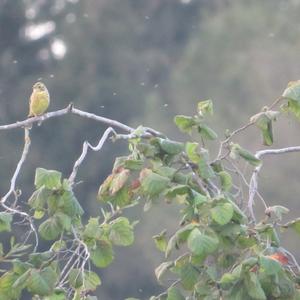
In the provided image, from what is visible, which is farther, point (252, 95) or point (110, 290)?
point (252, 95)

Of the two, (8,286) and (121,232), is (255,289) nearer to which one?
(121,232)

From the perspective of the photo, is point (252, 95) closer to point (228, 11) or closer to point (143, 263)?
point (228, 11)

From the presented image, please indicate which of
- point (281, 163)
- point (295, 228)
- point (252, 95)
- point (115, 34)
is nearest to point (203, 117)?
point (295, 228)

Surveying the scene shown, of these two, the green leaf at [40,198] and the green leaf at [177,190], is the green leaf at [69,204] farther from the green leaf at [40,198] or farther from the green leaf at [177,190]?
the green leaf at [177,190]

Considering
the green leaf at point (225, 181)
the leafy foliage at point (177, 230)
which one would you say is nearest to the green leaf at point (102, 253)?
the leafy foliage at point (177, 230)

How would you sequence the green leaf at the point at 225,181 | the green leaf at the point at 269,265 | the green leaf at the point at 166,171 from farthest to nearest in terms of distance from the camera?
the green leaf at the point at 225,181 < the green leaf at the point at 166,171 < the green leaf at the point at 269,265

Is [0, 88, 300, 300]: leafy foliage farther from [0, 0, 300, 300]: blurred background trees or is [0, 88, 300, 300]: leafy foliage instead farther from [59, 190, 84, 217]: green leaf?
[0, 0, 300, 300]: blurred background trees

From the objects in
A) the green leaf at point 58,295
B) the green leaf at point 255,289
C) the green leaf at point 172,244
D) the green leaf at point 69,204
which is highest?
the green leaf at point 69,204

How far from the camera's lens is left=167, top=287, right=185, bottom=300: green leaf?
3.19m

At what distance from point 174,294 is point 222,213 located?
30 centimetres

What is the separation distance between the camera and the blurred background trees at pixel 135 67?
17594mm

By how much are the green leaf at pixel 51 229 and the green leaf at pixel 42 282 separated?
86 mm

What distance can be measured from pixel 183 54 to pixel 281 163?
349 cm

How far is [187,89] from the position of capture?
19250 millimetres
